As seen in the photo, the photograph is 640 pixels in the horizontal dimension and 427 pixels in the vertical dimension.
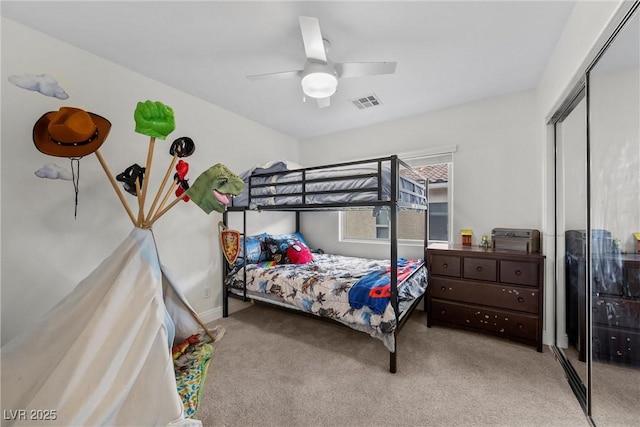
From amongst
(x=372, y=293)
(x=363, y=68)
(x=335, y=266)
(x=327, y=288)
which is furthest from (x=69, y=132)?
(x=335, y=266)

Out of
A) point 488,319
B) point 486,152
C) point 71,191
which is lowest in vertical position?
point 488,319

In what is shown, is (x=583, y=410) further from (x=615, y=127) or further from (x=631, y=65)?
(x=631, y=65)

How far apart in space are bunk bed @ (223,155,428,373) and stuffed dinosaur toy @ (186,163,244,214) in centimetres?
72

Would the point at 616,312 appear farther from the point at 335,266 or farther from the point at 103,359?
the point at 103,359

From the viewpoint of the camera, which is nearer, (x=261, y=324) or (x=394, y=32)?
(x=394, y=32)

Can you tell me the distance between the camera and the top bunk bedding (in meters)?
2.05

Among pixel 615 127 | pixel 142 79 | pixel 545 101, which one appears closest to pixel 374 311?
pixel 615 127

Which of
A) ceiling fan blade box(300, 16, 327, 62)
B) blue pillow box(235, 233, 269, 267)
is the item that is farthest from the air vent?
blue pillow box(235, 233, 269, 267)

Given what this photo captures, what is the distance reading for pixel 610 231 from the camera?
1.47 m

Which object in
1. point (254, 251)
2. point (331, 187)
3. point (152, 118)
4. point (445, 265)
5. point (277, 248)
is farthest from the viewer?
point (277, 248)

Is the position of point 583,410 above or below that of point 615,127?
below

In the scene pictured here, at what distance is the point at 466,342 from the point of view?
2.34m

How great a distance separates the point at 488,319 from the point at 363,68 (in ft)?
8.24

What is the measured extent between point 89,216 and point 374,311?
8.12 feet
